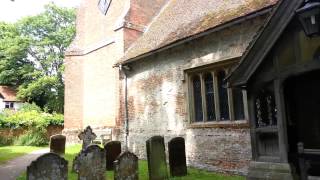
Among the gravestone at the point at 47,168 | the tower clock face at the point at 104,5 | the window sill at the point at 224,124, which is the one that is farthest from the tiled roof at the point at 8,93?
the gravestone at the point at 47,168

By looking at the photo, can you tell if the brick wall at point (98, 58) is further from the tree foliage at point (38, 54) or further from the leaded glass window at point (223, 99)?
the tree foliage at point (38, 54)

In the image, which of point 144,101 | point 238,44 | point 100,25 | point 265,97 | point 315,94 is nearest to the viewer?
point 315,94

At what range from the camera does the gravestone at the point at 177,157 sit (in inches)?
408

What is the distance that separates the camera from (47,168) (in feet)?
24.5

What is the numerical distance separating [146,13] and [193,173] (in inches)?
430

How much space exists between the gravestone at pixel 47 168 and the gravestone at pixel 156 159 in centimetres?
274

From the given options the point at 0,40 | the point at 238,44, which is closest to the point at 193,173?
the point at 238,44

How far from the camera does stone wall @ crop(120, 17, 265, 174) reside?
10.6 meters

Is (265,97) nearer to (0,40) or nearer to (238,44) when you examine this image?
(238,44)

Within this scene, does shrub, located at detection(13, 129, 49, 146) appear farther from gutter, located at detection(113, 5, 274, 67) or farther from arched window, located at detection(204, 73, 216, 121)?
arched window, located at detection(204, 73, 216, 121)

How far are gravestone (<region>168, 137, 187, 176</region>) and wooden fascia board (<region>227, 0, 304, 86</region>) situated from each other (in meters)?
3.60

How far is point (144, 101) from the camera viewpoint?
1482 cm

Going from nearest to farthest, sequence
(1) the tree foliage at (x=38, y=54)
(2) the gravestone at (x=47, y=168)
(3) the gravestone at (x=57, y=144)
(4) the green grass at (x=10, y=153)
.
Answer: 1. (2) the gravestone at (x=47, y=168)
2. (3) the gravestone at (x=57, y=144)
3. (4) the green grass at (x=10, y=153)
4. (1) the tree foliage at (x=38, y=54)

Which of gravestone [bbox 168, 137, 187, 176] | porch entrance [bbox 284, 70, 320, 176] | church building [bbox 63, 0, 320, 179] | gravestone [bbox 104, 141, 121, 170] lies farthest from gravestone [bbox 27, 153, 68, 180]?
porch entrance [bbox 284, 70, 320, 176]
